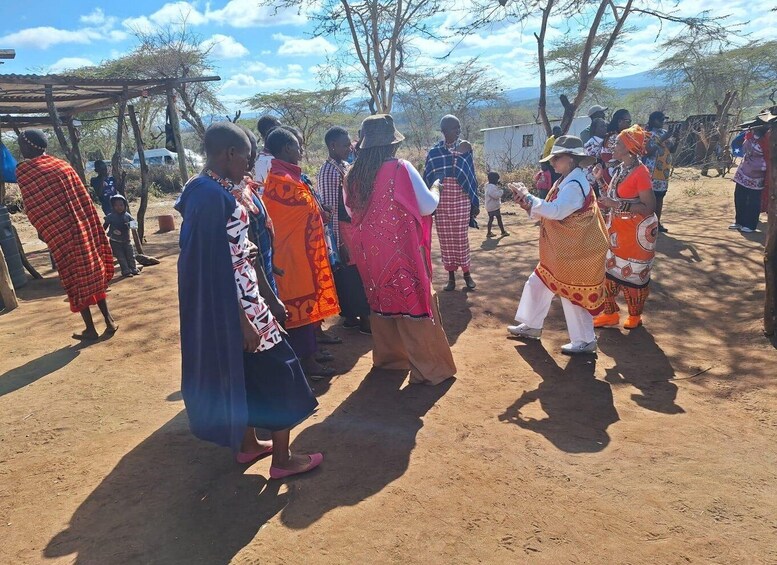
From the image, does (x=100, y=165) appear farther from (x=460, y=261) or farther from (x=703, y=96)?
(x=703, y=96)

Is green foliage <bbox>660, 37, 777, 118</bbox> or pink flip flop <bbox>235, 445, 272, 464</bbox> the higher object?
green foliage <bbox>660, 37, 777, 118</bbox>

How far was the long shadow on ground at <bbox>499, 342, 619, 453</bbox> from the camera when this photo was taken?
2.81 meters

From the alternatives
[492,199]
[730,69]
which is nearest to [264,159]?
[492,199]

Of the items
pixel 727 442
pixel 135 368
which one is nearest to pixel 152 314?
pixel 135 368

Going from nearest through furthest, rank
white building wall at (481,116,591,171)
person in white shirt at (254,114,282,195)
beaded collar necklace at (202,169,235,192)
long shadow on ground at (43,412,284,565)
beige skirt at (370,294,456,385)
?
1. long shadow on ground at (43,412,284,565)
2. beaded collar necklace at (202,169,235,192)
3. beige skirt at (370,294,456,385)
4. person in white shirt at (254,114,282,195)
5. white building wall at (481,116,591,171)

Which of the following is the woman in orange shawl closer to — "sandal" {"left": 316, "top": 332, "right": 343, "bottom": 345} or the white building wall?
"sandal" {"left": 316, "top": 332, "right": 343, "bottom": 345}

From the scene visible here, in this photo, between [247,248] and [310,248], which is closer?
[247,248]

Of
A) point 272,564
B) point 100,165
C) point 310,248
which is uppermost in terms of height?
point 100,165

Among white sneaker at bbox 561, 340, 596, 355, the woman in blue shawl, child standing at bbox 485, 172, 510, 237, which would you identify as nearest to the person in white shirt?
the woman in blue shawl

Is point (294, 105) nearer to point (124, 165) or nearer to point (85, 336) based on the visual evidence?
point (124, 165)

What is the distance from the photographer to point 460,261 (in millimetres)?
5656

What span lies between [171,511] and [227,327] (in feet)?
2.83

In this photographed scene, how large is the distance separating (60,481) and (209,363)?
3.64 feet

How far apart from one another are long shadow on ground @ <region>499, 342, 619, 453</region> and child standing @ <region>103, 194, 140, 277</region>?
5313mm
